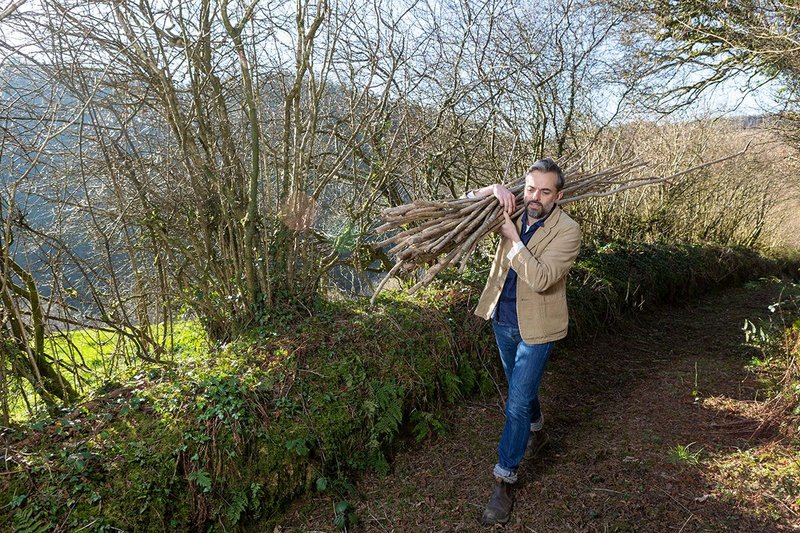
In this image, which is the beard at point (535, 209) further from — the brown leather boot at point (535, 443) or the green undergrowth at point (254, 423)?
the green undergrowth at point (254, 423)

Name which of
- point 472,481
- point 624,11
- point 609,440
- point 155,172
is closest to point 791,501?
point 609,440

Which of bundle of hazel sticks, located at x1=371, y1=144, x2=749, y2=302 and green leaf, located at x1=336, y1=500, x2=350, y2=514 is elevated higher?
bundle of hazel sticks, located at x1=371, y1=144, x2=749, y2=302

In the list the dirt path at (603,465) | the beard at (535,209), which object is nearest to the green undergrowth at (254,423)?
the dirt path at (603,465)

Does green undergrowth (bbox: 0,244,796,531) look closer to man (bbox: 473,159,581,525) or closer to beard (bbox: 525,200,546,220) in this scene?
man (bbox: 473,159,581,525)

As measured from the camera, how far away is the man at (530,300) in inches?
116

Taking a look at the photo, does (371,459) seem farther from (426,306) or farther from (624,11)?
(624,11)

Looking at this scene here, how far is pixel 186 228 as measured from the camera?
4145mm

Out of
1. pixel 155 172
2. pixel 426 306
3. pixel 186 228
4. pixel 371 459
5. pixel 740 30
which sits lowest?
pixel 371 459

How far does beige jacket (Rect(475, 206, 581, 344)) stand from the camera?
114 inches

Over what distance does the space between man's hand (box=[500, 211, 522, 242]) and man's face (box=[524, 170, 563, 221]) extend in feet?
0.45

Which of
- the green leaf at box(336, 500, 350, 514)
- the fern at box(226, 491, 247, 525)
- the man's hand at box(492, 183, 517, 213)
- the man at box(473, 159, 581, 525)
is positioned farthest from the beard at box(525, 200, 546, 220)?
the fern at box(226, 491, 247, 525)

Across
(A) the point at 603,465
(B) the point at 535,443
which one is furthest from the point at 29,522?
(A) the point at 603,465

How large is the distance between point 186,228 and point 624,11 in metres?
7.13

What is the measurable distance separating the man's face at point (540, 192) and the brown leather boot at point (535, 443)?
5.48 feet
